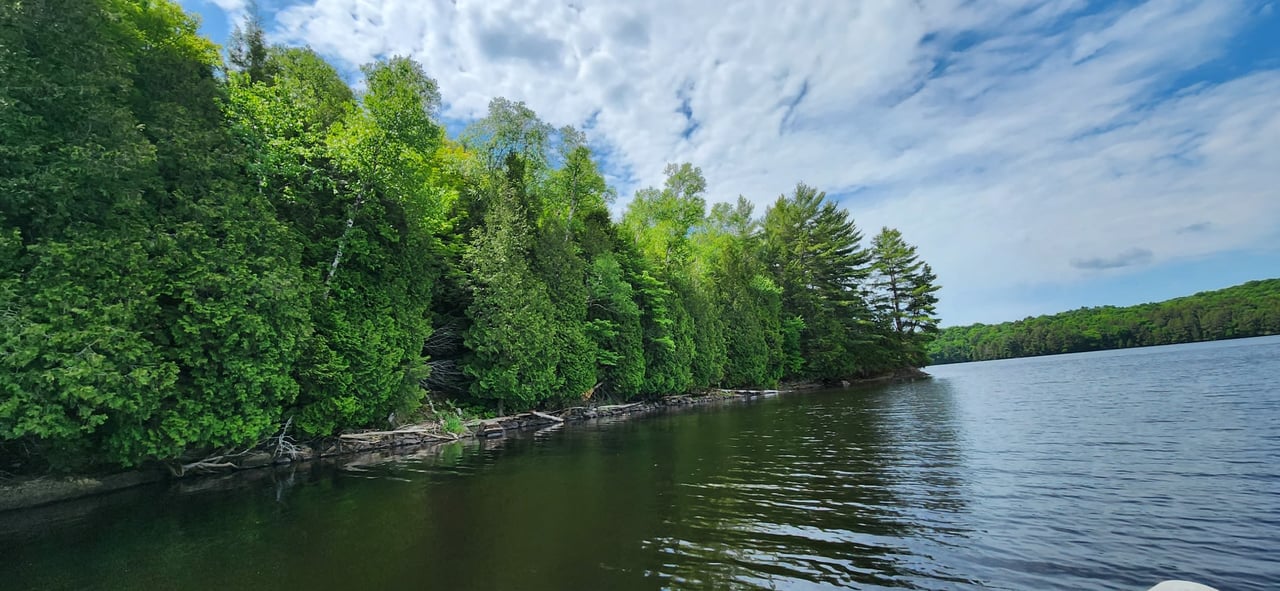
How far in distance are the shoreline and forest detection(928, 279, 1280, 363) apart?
51.5 metres

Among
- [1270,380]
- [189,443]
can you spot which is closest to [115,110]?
[189,443]

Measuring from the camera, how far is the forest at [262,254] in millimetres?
9203

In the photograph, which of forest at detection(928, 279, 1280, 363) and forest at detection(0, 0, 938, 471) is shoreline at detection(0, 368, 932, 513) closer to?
forest at detection(0, 0, 938, 471)

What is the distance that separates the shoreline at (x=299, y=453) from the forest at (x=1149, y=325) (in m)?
51.5

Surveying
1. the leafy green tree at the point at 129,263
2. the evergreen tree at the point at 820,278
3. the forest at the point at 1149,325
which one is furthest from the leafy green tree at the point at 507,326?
the forest at the point at 1149,325

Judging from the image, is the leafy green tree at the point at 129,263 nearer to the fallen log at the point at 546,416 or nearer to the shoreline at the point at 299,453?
the shoreline at the point at 299,453

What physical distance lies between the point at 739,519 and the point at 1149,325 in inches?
4122

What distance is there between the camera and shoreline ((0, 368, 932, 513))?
32.9 feet

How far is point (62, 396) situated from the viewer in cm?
848

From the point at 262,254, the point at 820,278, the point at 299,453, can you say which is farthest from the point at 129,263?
the point at 820,278

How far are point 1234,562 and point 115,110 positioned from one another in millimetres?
19462

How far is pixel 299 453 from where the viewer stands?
1505cm

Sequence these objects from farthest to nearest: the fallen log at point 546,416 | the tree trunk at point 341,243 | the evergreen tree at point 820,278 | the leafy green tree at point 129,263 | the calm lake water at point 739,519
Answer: the evergreen tree at point 820,278 → the fallen log at point 546,416 → the tree trunk at point 341,243 → the leafy green tree at point 129,263 → the calm lake water at point 739,519

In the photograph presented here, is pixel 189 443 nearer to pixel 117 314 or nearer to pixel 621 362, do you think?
pixel 117 314
